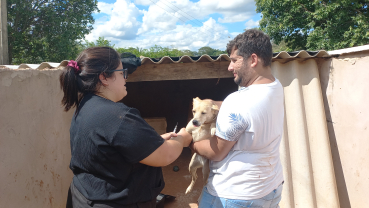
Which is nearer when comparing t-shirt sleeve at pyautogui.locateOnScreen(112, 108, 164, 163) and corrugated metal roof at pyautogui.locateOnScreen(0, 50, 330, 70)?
t-shirt sleeve at pyautogui.locateOnScreen(112, 108, 164, 163)

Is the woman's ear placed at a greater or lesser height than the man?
greater

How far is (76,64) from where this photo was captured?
5.19 feet

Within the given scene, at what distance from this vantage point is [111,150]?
1.37 metres

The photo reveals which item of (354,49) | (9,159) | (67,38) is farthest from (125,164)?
(67,38)

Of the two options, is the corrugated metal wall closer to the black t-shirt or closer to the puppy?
the puppy

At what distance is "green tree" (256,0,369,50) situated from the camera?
1092 centimetres

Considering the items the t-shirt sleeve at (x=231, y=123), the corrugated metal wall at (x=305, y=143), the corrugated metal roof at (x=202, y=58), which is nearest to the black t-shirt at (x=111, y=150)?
the t-shirt sleeve at (x=231, y=123)

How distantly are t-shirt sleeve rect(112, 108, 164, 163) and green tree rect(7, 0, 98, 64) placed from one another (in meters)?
15.2

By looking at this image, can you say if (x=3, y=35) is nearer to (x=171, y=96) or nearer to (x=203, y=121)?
(x=171, y=96)

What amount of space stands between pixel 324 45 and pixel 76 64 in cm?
1321

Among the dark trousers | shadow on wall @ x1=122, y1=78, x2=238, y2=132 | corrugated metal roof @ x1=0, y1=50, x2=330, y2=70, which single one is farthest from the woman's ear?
shadow on wall @ x1=122, y1=78, x2=238, y2=132

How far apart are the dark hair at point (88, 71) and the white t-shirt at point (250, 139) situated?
2.87ft

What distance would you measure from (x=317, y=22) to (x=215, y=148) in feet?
47.1

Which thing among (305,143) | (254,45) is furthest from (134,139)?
(305,143)
